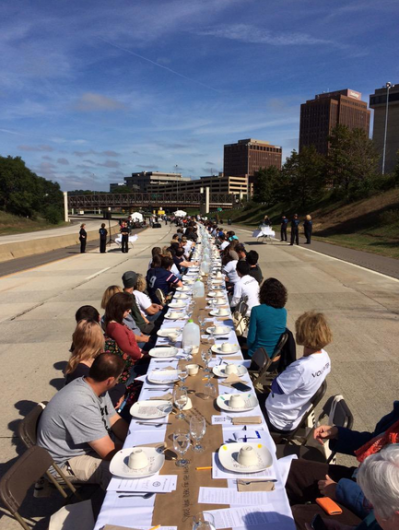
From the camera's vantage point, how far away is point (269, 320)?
5.16m

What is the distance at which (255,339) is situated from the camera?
208 inches

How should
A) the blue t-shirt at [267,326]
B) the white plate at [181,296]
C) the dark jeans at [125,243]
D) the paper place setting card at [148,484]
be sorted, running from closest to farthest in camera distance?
the paper place setting card at [148,484]
the blue t-shirt at [267,326]
the white plate at [181,296]
the dark jeans at [125,243]

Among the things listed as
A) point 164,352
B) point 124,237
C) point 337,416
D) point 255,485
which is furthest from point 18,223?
point 255,485

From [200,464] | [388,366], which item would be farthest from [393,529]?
[388,366]

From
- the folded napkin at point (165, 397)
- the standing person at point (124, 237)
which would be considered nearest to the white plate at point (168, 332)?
the folded napkin at point (165, 397)

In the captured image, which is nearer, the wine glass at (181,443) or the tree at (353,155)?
the wine glass at (181,443)

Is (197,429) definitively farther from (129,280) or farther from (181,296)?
(181,296)

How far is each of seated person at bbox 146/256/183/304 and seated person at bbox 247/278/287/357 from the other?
4.36 metres

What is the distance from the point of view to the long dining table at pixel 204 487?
7.41 feet

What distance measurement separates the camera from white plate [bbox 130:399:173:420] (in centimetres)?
332

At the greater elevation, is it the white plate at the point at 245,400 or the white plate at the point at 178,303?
the white plate at the point at 245,400

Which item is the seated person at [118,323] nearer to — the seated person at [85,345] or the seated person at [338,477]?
the seated person at [85,345]

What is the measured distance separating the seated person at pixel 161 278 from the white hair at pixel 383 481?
25.4 feet

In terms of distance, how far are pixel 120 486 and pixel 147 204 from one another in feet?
479
